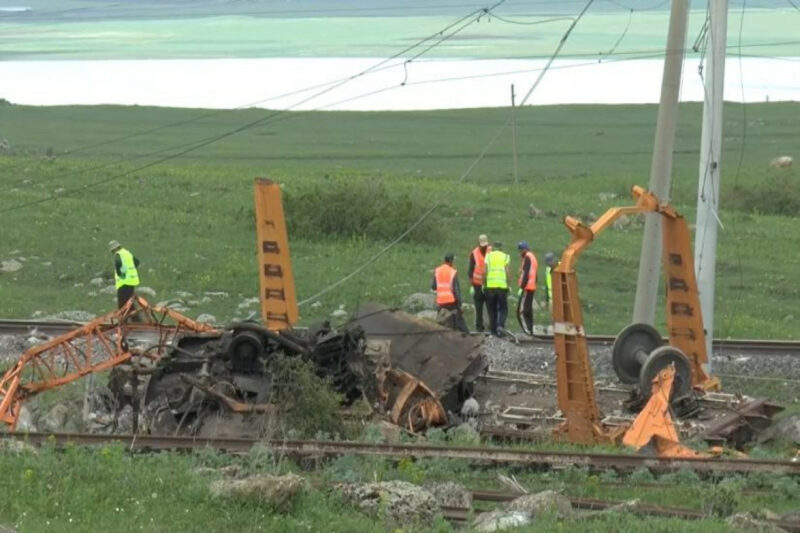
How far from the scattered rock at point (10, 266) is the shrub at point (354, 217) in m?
6.46

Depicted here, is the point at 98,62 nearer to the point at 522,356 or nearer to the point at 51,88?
the point at 51,88

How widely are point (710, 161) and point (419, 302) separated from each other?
7.93m

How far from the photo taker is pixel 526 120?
79.8 meters

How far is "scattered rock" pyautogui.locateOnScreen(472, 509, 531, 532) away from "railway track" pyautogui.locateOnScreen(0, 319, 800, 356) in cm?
1354

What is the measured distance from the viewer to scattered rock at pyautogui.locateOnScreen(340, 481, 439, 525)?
40.0ft

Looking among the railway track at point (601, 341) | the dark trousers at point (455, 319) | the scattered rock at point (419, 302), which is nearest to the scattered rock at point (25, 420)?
the railway track at point (601, 341)

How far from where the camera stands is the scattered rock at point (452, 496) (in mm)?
13227

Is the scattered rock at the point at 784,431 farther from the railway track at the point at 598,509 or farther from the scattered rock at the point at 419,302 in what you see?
the scattered rock at the point at 419,302


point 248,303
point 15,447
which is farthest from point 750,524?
point 248,303

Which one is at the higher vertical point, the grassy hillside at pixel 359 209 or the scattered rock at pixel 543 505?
the grassy hillside at pixel 359 209

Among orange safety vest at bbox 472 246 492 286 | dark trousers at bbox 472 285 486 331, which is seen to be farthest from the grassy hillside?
orange safety vest at bbox 472 246 492 286

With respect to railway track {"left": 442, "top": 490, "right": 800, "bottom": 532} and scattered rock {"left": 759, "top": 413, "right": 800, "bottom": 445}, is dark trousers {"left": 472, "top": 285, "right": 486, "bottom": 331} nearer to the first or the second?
scattered rock {"left": 759, "top": 413, "right": 800, "bottom": 445}

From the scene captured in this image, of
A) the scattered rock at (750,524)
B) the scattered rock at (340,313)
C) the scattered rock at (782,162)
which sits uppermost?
the scattered rock at (782,162)

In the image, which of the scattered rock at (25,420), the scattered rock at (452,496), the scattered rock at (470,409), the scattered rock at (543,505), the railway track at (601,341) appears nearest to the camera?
the scattered rock at (543,505)
